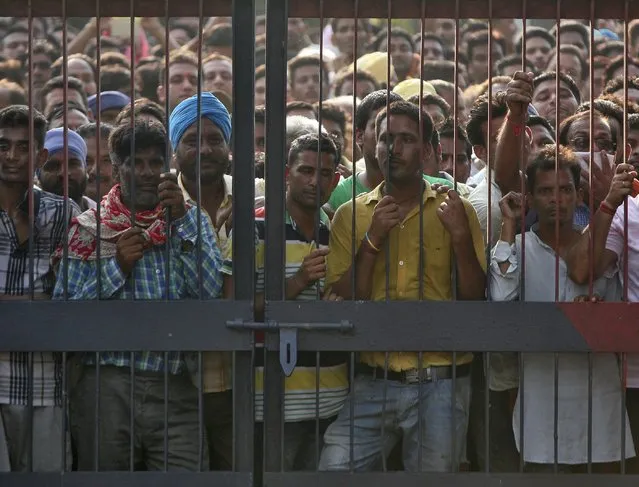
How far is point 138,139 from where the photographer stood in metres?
4.97

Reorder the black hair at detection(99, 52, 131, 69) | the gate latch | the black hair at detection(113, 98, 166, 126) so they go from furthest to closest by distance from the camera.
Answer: the black hair at detection(99, 52, 131, 69) < the black hair at detection(113, 98, 166, 126) < the gate latch

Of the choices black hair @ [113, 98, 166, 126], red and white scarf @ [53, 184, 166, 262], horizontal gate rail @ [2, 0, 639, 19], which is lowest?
red and white scarf @ [53, 184, 166, 262]

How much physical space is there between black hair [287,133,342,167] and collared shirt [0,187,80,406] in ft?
3.19

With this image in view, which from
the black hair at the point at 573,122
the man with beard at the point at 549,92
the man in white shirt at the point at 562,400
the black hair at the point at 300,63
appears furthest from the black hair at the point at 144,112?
the black hair at the point at 300,63

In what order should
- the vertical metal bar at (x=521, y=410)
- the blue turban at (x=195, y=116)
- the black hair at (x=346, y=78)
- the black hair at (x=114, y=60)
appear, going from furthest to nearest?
the black hair at (x=114, y=60)
the black hair at (x=346, y=78)
the blue turban at (x=195, y=116)
the vertical metal bar at (x=521, y=410)

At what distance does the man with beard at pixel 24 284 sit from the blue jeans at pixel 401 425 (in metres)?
1.06

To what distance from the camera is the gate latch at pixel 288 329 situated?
452 cm

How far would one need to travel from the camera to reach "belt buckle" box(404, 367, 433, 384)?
4.72m

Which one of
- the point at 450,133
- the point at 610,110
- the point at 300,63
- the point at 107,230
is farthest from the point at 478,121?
the point at 300,63

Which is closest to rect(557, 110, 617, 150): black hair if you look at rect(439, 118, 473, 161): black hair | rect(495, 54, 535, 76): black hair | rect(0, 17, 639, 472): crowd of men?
rect(439, 118, 473, 161): black hair

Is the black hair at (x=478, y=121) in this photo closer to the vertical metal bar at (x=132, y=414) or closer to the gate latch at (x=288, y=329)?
the gate latch at (x=288, y=329)

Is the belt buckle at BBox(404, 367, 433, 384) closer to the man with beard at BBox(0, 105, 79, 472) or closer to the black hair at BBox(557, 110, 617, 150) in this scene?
the man with beard at BBox(0, 105, 79, 472)

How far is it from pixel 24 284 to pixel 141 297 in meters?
0.47

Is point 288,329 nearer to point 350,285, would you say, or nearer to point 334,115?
point 350,285
